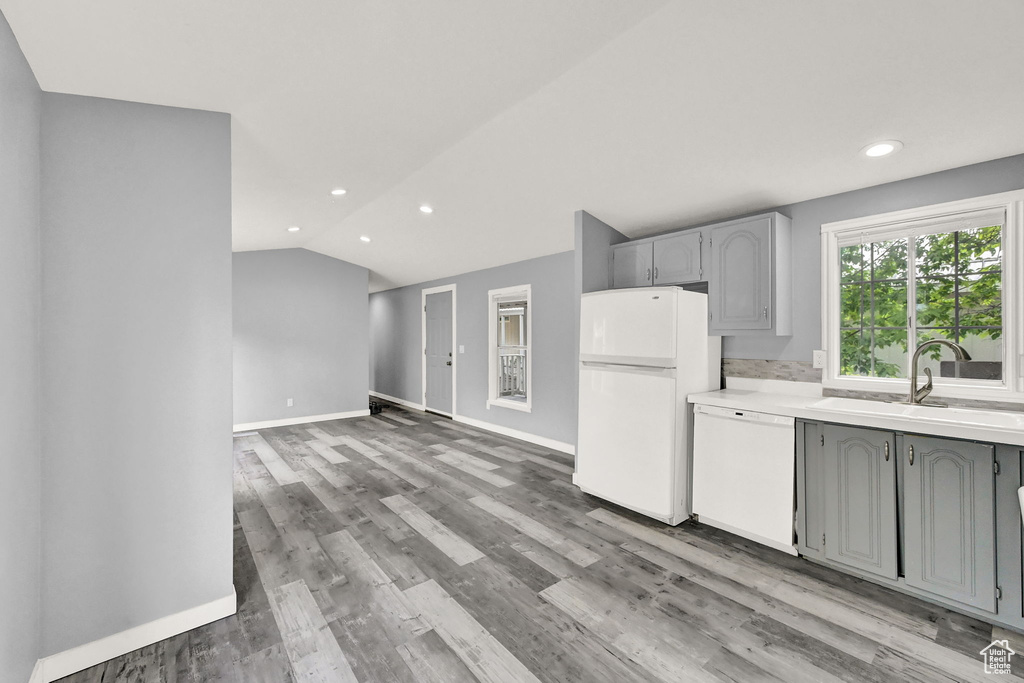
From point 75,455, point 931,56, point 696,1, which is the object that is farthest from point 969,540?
point 75,455

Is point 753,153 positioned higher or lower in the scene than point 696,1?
lower

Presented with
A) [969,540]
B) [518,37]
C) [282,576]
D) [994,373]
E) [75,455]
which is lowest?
[282,576]

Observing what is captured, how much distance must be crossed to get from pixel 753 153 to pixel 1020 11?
3.55ft

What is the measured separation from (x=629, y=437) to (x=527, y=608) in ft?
4.76

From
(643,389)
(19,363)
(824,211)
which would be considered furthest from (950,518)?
(19,363)

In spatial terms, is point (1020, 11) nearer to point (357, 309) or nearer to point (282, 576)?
point (282, 576)

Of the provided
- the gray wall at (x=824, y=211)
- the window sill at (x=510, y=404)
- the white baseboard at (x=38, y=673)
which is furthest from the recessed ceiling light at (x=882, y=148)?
the white baseboard at (x=38, y=673)

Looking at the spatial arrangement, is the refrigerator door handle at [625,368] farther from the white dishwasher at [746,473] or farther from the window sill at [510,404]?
the window sill at [510,404]

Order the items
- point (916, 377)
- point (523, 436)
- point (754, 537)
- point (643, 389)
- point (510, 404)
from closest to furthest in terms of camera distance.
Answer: point (916, 377) → point (754, 537) → point (643, 389) → point (523, 436) → point (510, 404)

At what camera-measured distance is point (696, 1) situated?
Answer: 66.2 inches

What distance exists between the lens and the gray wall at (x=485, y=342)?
4.84 metres

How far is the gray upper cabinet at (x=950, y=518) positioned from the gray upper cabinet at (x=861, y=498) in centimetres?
6

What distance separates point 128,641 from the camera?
1816 millimetres

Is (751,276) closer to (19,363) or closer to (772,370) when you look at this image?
(772,370)
